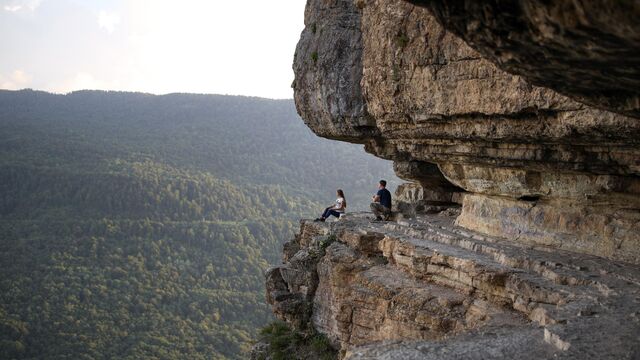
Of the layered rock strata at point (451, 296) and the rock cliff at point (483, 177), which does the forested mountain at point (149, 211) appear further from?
the rock cliff at point (483, 177)

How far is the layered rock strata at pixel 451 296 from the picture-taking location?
22.4 ft

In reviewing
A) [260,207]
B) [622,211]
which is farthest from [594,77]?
[260,207]

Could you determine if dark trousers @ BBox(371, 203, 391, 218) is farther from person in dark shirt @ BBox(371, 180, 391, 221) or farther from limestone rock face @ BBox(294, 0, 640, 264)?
limestone rock face @ BBox(294, 0, 640, 264)

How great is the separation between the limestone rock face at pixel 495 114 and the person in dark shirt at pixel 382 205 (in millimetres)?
963

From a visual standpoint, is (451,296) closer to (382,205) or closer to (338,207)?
(382,205)

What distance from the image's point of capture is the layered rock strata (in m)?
6.83

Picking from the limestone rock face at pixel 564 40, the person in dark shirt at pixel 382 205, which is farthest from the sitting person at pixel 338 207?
the limestone rock face at pixel 564 40

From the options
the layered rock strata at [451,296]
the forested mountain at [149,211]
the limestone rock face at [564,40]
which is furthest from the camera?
the forested mountain at [149,211]

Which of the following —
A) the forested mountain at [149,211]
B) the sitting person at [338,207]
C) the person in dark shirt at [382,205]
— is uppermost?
the person in dark shirt at [382,205]

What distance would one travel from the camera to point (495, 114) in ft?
31.0

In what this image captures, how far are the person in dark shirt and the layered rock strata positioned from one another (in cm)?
60

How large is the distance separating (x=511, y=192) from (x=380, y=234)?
323cm

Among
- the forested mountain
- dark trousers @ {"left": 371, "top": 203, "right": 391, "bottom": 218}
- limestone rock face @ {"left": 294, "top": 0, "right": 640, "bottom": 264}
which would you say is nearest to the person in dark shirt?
dark trousers @ {"left": 371, "top": 203, "right": 391, "bottom": 218}

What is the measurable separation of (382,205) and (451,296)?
6.57 m
